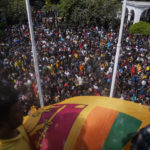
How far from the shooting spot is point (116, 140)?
200cm

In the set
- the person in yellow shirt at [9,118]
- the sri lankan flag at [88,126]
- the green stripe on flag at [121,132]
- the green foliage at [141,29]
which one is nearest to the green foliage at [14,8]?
the green foliage at [141,29]

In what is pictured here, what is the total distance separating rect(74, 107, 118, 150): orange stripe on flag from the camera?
2029 mm

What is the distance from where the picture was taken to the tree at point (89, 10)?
17.1 m

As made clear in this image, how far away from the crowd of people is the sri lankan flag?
3.20 m

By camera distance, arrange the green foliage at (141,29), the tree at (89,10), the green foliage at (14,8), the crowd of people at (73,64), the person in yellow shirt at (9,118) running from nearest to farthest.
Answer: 1. the person in yellow shirt at (9,118)
2. the crowd of people at (73,64)
3. the green foliage at (14,8)
4. the green foliage at (141,29)
5. the tree at (89,10)

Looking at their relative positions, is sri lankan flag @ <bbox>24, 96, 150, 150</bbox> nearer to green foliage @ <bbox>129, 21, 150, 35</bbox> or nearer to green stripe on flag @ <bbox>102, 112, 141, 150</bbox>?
green stripe on flag @ <bbox>102, 112, 141, 150</bbox>

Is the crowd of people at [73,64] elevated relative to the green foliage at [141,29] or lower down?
lower down

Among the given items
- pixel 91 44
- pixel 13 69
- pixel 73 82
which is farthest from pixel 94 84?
pixel 91 44

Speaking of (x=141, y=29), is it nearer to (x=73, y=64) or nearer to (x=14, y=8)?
(x=73, y=64)

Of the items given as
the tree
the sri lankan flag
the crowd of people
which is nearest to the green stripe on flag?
the sri lankan flag

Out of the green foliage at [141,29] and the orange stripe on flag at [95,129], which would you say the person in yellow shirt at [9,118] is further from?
the green foliage at [141,29]

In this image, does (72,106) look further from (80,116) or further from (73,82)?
(73,82)

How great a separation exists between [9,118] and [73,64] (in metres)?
9.17

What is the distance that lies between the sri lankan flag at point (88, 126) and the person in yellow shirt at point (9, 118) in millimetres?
361
